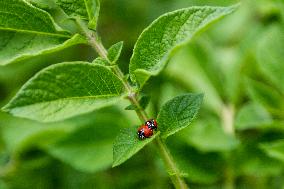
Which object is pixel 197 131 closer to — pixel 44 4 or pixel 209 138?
pixel 209 138

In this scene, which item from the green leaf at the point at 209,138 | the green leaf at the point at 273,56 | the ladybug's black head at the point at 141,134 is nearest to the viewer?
the ladybug's black head at the point at 141,134

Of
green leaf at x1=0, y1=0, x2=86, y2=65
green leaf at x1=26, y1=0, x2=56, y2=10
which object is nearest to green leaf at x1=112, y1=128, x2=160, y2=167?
green leaf at x1=0, y1=0, x2=86, y2=65

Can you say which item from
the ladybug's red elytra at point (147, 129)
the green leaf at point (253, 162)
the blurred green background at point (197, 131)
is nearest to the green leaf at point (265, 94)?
the blurred green background at point (197, 131)

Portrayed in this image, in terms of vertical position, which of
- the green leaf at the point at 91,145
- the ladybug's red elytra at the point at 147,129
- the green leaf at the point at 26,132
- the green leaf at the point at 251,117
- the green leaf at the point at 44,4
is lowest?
the green leaf at the point at 251,117

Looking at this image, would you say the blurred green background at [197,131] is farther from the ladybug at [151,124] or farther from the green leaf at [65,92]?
the green leaf at [65,92]

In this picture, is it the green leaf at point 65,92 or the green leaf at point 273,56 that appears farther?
the green leaf at point 273,56

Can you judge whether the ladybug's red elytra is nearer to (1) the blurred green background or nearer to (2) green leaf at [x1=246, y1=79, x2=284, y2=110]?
(1) the blurred green background

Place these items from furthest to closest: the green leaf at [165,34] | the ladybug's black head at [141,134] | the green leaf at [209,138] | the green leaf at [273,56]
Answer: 1. the green leaf at [273,56]
2. the green leaf at [209,138]
3. the ladybug's black head at [141,134]
4. the green leaf at [165,34]
